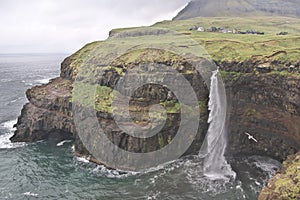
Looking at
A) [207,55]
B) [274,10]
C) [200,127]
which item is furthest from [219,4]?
[200,127]

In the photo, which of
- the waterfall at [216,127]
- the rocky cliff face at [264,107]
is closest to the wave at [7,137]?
the waterfall at [216,127]

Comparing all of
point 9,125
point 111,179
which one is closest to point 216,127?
point 111,179

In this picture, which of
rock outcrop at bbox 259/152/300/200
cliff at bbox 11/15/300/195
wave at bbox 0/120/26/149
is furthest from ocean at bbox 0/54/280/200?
rock outcrop at bbox 259/152/300/200

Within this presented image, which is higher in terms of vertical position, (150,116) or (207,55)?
(207,55)

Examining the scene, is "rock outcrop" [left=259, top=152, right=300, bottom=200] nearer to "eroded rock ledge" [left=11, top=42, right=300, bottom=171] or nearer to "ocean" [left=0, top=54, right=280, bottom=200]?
"ocean" [left=0, top=54, right=280, bottom=200]

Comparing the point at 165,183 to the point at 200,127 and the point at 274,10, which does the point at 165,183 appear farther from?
the point at 274,10

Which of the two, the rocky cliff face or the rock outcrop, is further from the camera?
the rocky cliff face

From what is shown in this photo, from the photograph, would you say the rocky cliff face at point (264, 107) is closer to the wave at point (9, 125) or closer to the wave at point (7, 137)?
the wave at point (7, 137)
